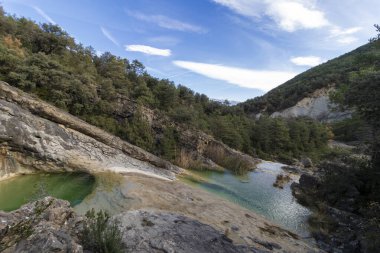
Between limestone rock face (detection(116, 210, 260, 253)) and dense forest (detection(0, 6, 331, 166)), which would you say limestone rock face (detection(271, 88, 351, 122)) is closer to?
dense forest (detection(0, 6, 331, 166))

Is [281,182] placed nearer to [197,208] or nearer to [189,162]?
[189,162]

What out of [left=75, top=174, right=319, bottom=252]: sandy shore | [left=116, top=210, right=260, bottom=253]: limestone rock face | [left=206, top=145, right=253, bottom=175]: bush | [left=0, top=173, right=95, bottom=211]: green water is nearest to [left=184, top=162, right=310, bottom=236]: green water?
[left=75, top=174, right=319, bottom=252]: sandy shore

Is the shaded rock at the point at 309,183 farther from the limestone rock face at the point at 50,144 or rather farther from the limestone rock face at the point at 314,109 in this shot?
the limestone rock face at the point at 314,109

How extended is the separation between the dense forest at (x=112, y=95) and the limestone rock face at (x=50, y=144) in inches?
106

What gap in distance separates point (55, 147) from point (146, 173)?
14.0 ft

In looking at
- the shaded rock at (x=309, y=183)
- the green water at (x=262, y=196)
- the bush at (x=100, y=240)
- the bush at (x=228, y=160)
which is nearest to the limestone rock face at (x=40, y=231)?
the bush at (x=100, y=240)

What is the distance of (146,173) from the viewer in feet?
45.7

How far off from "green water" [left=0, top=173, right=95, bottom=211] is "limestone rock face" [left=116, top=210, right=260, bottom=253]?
2.55m

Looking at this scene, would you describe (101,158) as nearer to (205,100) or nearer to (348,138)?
(205,100)

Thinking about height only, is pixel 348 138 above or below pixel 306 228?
above

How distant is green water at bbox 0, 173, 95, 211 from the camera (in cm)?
873

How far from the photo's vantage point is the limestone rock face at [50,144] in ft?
36.8

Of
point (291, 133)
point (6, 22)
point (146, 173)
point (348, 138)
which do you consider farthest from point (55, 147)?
point (348, 138)

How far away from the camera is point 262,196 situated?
15586 mm
